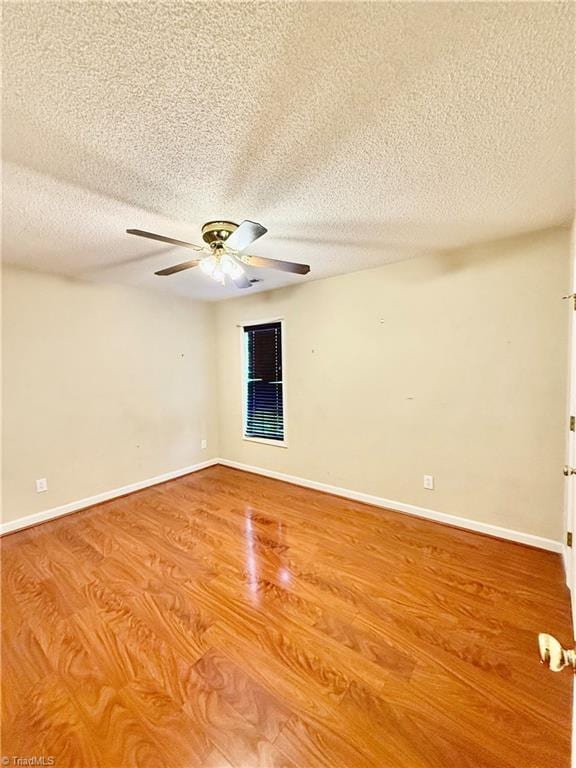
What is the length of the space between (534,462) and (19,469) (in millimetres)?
4264

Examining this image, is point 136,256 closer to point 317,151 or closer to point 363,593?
point 317,151

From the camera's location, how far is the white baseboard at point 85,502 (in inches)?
108

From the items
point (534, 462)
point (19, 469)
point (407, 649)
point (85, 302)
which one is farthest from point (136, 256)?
point (534, 462)

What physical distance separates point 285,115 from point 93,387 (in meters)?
3.09

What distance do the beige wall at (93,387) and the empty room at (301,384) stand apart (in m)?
0.03

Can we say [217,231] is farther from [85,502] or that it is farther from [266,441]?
[85,502]

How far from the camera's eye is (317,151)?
1.36 m

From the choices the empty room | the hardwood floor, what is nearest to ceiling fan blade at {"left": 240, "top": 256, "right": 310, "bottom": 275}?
the empty room

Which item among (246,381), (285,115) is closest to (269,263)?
(285,115)

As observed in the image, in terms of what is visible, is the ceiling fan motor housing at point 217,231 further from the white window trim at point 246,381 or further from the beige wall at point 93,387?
the beige wall at point 93,387

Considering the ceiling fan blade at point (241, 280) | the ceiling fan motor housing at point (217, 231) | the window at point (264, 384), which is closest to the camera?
the ceiling fan motor housing at point (217, 231)

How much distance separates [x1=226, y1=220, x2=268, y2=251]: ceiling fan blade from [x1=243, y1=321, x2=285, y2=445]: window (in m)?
2.13

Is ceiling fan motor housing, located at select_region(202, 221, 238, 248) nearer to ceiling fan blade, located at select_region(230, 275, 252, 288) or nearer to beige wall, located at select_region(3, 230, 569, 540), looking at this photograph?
ceiling fan blade, located at select_region(230, 275, 252, 288)

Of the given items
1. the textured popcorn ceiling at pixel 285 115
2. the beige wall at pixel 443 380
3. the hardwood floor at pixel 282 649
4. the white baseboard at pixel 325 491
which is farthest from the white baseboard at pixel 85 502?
the textured popcorn ceiling at pixel 285 115
